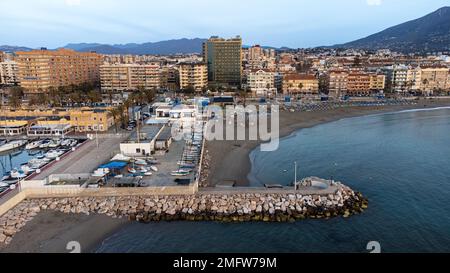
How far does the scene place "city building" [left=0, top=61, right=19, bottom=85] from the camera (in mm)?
46812

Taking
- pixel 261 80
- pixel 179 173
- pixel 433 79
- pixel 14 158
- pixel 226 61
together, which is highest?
pixel 226 61

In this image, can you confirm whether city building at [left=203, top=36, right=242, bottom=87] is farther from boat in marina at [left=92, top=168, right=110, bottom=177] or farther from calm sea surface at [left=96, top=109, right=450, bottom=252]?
boat in marina at [left=92, top=168, right=110, bottom=177]

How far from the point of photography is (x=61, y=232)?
9.54m

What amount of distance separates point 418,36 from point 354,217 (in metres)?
156

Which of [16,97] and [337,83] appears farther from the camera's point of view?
[337,83]

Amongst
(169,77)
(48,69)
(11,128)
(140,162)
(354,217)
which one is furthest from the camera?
(169,77)

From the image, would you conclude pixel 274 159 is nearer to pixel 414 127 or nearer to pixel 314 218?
pixel 314 218

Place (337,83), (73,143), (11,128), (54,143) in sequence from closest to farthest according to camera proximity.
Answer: (73,143)
(54,143)
(11,128)
(337,83)

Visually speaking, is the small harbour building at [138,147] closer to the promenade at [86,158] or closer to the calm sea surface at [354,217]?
the promenade at [86,158]

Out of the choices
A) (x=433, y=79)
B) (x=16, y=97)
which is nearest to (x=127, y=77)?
(x=16, y=97)

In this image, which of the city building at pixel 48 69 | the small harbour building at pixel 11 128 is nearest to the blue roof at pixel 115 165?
the small harbour building at pixel 11 128

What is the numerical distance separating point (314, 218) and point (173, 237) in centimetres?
436

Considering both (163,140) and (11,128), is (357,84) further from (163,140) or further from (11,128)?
(11,128)
